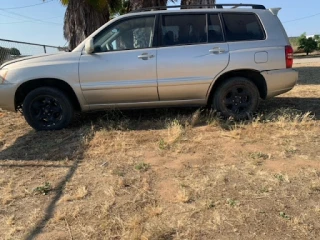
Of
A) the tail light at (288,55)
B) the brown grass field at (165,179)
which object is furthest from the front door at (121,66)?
the tail light at (288,55)

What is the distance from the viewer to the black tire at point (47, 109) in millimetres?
5312

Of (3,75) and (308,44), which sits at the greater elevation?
(308,44)

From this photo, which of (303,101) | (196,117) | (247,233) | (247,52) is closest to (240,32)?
(247,52)

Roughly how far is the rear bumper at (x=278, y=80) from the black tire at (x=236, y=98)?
233mm

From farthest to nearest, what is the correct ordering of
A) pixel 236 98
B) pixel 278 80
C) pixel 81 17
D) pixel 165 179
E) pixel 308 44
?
pixel 308 44, pixel 81 17, pixel 236 98, pixel 278 80, pixel 165 179

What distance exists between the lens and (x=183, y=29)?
5434 millimetres

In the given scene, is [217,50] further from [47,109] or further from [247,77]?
[47,109]

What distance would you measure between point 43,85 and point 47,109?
1.32 ft

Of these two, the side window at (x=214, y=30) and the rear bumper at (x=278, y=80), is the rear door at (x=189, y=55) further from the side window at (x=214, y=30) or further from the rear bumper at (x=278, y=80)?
the rear bumper at (x=278, y=80)

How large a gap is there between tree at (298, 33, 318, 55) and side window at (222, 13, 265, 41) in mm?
39289

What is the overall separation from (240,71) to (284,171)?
91.2 inches

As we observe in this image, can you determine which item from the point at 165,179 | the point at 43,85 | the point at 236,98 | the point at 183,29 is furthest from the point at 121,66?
the point at 165,179

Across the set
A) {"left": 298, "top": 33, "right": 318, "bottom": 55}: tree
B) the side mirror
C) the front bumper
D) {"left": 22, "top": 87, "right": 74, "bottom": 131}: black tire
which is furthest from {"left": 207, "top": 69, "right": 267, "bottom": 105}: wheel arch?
{"left": 298, "top": 33, "right": 318, "bottom": 55}: tree

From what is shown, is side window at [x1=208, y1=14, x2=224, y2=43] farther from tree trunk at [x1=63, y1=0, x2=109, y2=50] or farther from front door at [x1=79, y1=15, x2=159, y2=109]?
tree trunk at [x1=63, y1=0, x2=109, y2=50]
